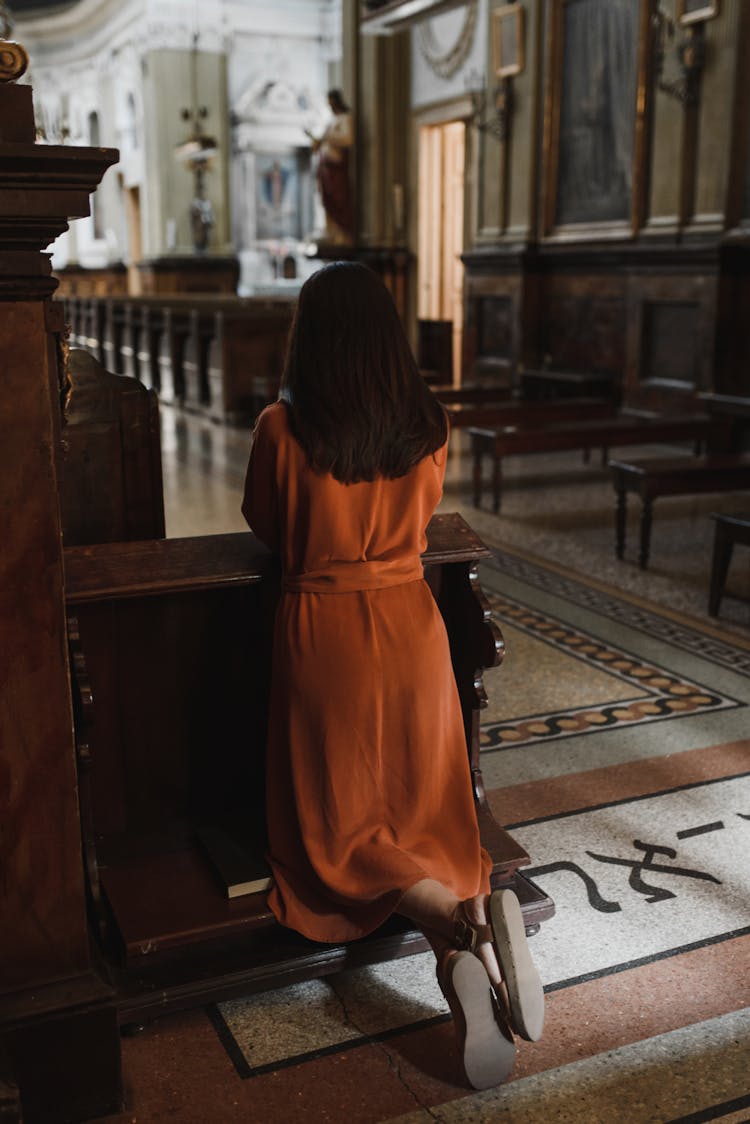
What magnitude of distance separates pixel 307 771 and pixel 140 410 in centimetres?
139

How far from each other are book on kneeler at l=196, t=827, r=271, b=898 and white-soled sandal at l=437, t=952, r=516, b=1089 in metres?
0.51

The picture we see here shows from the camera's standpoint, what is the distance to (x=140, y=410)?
336cm

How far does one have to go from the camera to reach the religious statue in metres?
16.5

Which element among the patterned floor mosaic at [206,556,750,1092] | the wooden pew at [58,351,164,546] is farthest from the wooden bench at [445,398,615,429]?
the wooden pew at [58,351,164,546]

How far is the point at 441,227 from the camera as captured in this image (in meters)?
16.7

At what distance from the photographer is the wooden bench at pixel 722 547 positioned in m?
5.09

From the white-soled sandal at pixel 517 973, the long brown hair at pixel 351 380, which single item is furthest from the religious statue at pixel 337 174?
the white-soled sandal at pixel 517 973

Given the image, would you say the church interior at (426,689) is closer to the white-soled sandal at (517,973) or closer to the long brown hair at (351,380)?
the white-soled sandal at (517,973)

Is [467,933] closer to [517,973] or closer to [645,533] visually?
[517,973]

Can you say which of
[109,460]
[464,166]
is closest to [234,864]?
[109,460]

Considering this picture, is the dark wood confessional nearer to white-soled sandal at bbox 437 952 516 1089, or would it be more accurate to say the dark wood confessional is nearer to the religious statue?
white-soled sandal at bbox 437 952 516 1089

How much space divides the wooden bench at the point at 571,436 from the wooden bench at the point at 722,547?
7.77 feet

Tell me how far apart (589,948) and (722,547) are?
2953 mm

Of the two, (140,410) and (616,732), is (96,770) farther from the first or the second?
(616,732)
